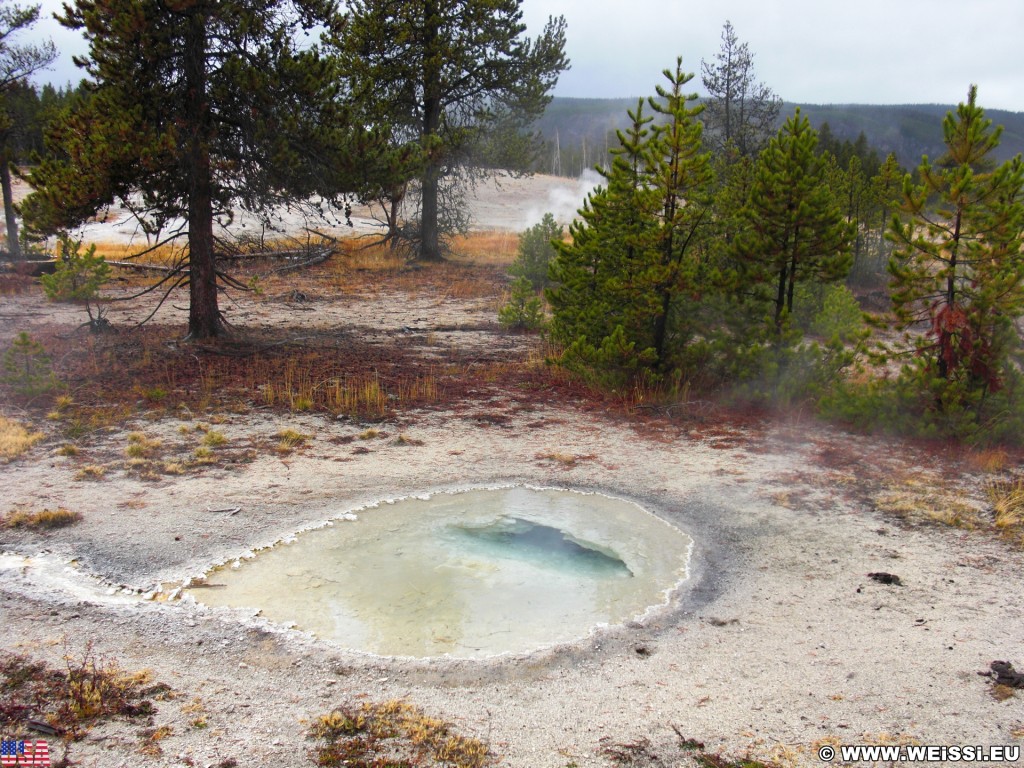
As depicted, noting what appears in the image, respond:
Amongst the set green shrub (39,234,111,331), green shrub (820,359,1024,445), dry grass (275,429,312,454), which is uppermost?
green shrub (39,234,111,331)

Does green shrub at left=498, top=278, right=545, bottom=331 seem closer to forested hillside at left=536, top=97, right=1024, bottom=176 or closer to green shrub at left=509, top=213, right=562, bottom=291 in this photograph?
green shrub at left=509, top=213, right=562, bottom=291

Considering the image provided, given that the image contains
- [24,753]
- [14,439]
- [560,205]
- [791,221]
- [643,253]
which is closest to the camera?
[24,753]

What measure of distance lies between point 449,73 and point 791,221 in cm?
1668

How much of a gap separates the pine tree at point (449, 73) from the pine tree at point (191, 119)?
7.75 meters

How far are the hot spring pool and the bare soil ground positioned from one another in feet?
0.73

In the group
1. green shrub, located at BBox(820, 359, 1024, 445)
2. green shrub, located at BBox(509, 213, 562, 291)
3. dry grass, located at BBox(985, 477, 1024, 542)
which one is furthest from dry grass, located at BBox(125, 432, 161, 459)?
green shrub, located at BBox(509, 213, 562, 291)

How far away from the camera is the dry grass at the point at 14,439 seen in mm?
8617

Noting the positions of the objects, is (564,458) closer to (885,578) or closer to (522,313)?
(885,578)

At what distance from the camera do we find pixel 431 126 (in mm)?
25219

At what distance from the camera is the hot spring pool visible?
540cm

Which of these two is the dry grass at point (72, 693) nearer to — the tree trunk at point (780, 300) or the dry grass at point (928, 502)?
the dry grass at point (928, 502)

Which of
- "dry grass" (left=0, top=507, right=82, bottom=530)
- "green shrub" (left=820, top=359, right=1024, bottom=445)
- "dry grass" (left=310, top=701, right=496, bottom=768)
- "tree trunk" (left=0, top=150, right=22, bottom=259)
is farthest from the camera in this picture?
"tree trunk" (left=0, top=150, right=22, bottom=259)

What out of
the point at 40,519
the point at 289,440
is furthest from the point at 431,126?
the point at 40,519

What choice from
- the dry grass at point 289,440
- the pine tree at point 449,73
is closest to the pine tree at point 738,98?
the pine tree at point 449,73
